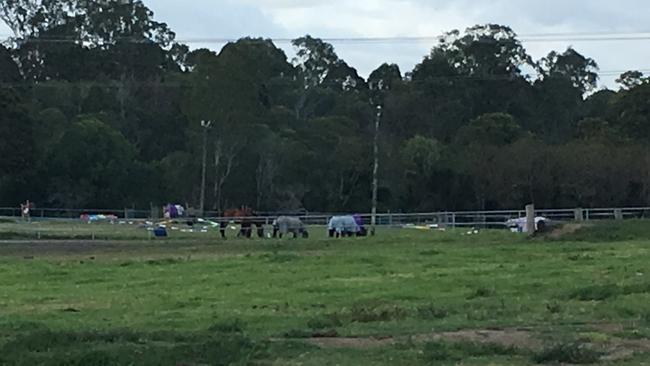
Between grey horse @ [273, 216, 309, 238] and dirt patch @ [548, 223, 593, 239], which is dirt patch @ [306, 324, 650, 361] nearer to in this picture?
dirt patch @ [548, 223, 593, 239]

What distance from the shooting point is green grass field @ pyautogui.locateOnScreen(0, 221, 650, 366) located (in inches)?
461

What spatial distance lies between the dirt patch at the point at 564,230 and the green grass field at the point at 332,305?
5.62 feet

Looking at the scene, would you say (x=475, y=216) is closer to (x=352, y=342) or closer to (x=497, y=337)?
(x=497, y=337)

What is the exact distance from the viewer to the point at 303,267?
26438 millimetres

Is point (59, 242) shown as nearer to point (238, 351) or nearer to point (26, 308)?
point (26, 308)

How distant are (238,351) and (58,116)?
67407mm

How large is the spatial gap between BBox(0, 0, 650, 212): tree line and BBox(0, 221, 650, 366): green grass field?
108 ft

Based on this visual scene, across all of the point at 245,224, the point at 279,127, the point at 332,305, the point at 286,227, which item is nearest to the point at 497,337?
the point at 332,305

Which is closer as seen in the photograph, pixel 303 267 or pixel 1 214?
pixel 303 267

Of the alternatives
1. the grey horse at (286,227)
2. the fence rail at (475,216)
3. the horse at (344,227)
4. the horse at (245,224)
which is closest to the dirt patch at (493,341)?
the horse at (245,224)

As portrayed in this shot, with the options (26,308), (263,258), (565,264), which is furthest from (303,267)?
(26,308)

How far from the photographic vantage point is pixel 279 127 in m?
80.2

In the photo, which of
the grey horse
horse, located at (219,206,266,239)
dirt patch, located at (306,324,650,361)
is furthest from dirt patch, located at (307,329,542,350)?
the grey horse

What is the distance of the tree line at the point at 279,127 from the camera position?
224 feet
